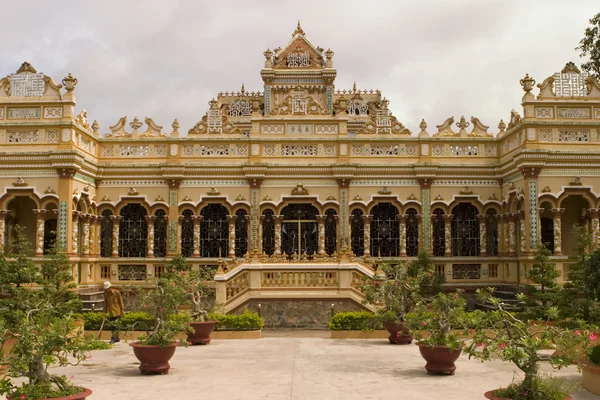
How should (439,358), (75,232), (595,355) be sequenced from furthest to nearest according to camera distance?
(75,232) < (439,358) < (595,355)

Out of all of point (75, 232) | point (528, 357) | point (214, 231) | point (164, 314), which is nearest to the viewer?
point (528, 357)

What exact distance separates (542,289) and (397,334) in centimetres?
479

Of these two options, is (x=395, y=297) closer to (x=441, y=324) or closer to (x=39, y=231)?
(x=441, y=324)

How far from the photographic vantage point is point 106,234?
2308 cm

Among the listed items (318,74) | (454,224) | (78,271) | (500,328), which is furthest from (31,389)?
(318,74)

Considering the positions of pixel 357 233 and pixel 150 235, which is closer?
pixel 150 235

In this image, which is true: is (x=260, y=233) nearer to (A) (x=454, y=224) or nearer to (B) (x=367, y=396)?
(A) (x=454, y=224)

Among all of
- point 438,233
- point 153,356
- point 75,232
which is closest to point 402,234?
point 438,233

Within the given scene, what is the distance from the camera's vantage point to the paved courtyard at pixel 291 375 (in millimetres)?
9305

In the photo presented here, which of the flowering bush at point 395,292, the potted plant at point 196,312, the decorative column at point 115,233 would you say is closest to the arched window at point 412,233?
the flowering bush at point 395,292

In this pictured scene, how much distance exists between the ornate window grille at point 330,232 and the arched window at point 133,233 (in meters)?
6.30

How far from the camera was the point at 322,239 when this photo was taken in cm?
2258

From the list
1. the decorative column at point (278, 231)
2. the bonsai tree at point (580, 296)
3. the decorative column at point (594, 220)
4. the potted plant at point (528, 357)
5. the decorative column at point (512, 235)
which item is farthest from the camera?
the decorative column at point (278, 231)

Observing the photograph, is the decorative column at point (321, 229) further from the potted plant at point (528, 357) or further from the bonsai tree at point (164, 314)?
the potted plant at point (528, 357)
